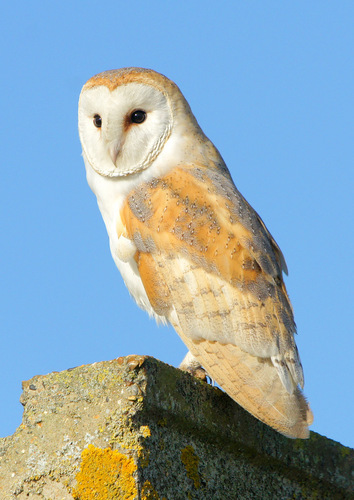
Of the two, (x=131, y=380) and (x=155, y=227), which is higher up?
(x=155, y=227)

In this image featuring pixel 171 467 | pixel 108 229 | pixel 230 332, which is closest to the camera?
pixel 171 467

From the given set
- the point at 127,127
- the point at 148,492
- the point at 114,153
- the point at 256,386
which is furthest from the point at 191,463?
the point at 127,127

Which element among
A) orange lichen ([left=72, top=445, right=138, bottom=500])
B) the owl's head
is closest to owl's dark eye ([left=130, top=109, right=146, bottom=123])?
the owl's head

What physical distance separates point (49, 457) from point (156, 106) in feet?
10.2

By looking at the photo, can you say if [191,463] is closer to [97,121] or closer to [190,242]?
[190,242]

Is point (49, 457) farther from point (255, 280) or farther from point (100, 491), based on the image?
point (255, 280)

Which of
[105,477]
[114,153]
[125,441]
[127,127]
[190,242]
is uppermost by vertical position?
[127,127]

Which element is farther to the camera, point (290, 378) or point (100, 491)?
point (290, 378)

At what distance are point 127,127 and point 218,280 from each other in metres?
1.49

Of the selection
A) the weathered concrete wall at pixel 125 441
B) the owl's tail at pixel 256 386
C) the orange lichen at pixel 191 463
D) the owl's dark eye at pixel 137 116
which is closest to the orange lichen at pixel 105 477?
the weathered concrete wall at pixel 125 441

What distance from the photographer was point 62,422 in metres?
2.46

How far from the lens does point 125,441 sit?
2311 millimetres

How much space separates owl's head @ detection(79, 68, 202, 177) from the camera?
15.6 feet

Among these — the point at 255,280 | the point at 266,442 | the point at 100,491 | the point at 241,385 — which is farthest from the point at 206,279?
the point at 100,491
